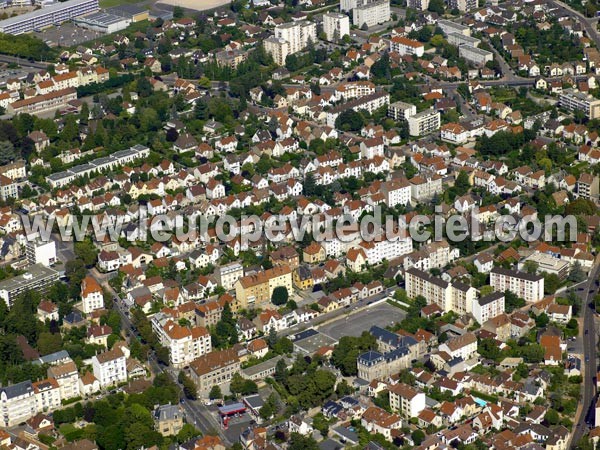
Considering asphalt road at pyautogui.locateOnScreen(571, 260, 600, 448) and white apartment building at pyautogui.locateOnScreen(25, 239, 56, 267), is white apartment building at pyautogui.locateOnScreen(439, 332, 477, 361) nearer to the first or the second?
asphalt road at pyautogui.locateOnScreen(571, 260, 600, 448)

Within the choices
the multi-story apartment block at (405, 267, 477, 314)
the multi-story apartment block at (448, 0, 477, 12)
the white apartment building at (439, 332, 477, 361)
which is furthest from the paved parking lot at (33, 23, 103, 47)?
the white apartment building at (439, 332, 477, 361)

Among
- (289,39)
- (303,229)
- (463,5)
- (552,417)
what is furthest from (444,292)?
(463,5)

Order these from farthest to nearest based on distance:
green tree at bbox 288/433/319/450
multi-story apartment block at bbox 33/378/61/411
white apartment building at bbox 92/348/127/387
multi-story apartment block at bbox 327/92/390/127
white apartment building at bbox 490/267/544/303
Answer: multi-story apartment block at bbox 327/92/390/127 → white apartment building at bbox 490/267/544/303 → white apartment building at bbox 92/348/127/387 → multi-story apartment block at bbox 33/378/61/411 → green tree at bbox 288/433/319/450

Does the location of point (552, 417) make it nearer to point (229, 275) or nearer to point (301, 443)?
point (301, 443)

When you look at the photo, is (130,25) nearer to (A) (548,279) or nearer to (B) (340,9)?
(B) (340,9)

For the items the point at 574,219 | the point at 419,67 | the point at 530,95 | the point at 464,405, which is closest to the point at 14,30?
the point at 419,67

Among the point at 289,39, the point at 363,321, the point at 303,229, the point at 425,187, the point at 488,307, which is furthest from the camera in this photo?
the point at 289,39

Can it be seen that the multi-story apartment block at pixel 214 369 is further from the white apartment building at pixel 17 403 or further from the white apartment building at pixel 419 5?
the white apartment building at pixel 419 5
